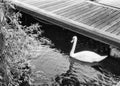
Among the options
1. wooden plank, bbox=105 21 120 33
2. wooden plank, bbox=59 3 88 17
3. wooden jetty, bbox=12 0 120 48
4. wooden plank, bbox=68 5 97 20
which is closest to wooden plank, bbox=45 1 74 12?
wooden jetty, bbox=12 0 120 48

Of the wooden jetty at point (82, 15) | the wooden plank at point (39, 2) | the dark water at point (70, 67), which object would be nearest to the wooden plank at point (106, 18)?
the wooden jetty at point (82, 15)

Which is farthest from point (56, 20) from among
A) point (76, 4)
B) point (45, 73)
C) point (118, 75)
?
point (118, 75)

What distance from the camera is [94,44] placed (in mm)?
8156

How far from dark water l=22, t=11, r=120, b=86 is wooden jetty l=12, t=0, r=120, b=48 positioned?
1.79 feet

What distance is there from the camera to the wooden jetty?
25.0 ft

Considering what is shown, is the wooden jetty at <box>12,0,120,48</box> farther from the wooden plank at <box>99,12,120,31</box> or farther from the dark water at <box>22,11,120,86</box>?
the dark water at <box>22,11,120,86</box>

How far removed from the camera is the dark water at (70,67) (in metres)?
6.47

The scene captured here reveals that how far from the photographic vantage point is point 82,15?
8.75 m

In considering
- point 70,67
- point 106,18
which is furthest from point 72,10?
point 70,67

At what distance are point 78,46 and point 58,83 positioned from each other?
2237 millimetres

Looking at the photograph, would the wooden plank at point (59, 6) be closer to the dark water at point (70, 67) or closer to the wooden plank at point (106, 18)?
the dark water at point (70, 67)

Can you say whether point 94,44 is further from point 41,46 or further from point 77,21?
point 41,46

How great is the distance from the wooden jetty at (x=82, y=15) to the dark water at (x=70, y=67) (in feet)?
1.79

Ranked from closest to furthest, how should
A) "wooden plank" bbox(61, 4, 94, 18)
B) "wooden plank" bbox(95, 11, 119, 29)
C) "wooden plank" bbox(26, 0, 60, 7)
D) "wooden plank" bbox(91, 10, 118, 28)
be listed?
1. "wooden plank" bbox(95, 11, 119, 29)
2. "wooden plank" bbox(91, 10, 118, 28)
3. "wooden plank" bbox(61, 4, 94, 18)
4. "wooden plank" bbox(26, 0, 60, 7)
